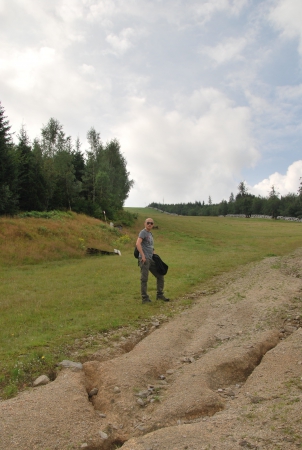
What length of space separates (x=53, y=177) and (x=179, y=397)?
38.0 meters

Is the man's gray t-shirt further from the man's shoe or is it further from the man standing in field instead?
the man's shoe

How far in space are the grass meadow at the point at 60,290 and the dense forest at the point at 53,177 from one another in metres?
7.84

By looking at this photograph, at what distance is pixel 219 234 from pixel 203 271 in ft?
88.8

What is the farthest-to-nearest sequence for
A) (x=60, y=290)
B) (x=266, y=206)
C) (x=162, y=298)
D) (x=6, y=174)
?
(x=266, y=206)
(x=6, y=174)
(x=60, y=290)
(x=162, y=298)

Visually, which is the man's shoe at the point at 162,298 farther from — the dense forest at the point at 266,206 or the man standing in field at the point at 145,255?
the dense forest at the point at 266,206

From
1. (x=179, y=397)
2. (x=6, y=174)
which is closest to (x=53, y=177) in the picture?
(x=6, y=174)

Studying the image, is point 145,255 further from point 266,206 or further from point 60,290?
point 266,206

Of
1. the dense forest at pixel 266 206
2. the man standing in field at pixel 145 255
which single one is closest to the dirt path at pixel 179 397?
the man standing in field at pixel 145 255

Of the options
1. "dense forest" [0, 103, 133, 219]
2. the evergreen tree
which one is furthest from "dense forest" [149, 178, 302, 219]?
the evergreen tree

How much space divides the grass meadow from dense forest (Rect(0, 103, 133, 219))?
7.84 m

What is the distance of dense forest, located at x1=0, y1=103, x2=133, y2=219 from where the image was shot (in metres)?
32.2

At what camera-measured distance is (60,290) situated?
534 inches

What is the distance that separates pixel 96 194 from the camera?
160 ft

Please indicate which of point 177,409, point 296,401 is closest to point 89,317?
point 177,409
